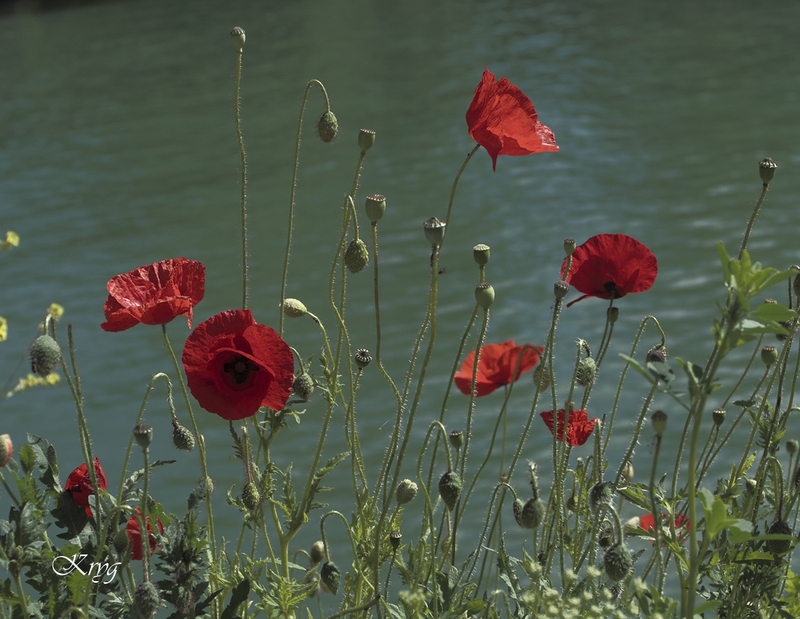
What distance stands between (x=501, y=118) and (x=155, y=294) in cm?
50

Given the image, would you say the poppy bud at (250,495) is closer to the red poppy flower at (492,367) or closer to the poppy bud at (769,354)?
the red poppy flower at (492,367)

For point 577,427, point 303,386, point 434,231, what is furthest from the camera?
point 577,427

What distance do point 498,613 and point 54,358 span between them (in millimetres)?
656

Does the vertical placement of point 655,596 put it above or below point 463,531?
above

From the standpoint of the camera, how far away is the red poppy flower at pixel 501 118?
3.89 feet

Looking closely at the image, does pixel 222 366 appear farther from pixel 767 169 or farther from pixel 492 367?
pixel 767 169

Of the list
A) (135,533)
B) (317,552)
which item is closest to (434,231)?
(135,533)

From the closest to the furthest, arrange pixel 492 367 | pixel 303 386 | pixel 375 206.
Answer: pixel 375 206 < pixel 303 386 < pixel 492 367

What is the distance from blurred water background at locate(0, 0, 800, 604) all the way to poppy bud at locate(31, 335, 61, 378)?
6.71ft

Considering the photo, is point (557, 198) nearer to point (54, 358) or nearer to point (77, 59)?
point (54, 358)

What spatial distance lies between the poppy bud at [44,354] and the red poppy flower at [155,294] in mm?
99

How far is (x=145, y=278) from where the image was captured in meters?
1.18

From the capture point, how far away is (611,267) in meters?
1.25

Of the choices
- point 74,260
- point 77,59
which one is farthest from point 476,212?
point 77,59
